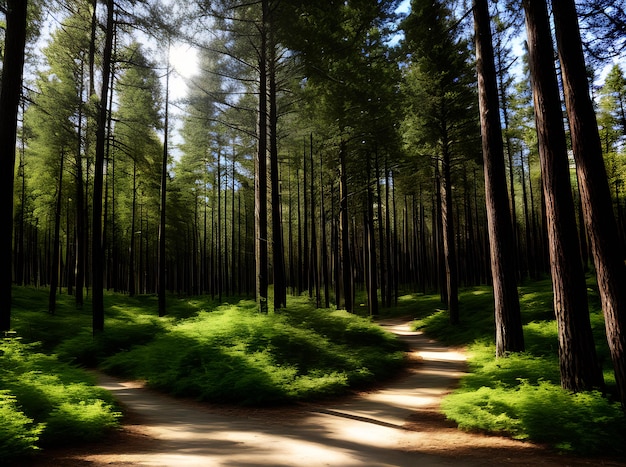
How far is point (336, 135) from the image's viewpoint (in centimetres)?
1711

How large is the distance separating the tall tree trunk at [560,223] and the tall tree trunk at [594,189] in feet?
1.20

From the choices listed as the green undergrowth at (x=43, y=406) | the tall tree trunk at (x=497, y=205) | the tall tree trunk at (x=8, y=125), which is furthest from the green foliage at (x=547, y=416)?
the tall tree trunk at (x=8, y=125)

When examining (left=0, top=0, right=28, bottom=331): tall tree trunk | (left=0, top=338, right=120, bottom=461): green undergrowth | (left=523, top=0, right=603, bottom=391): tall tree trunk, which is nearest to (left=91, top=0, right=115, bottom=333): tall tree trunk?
(left=0, top=0, right=28, bottom=331): tall tree trunk

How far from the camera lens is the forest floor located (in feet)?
13.8

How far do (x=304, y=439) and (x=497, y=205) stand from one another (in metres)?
6.53

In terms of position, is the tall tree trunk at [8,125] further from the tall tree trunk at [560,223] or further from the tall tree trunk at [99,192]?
the tall tree trunk at [560,223]

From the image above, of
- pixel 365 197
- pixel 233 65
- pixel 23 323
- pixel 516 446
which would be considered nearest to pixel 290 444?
pixel 516 446

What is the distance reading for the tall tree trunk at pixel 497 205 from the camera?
26.6 ft

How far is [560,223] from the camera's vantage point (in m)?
5.75

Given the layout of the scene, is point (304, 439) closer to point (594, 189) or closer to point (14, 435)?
point (14, 435)

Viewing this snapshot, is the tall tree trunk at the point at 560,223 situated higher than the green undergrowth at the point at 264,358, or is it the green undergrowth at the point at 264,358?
the tall tree trunk at the point at 560,223

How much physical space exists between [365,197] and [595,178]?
610 inches

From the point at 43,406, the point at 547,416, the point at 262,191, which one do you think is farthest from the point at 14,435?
the point at 262,191

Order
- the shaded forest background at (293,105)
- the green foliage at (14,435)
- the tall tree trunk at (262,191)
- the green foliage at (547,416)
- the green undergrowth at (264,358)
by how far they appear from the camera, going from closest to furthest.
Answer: the green foliage at (14,435)
the green foliage at (547,416)
the green undergrowth at (264,358)
the shaded forest background at (293,105)
the tall tree trunk at (262,191)
